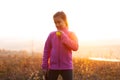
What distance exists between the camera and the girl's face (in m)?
6.51

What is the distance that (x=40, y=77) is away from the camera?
11062 millimetres

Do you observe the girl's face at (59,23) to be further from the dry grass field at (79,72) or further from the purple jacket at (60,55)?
the dry grass field at (79,72)

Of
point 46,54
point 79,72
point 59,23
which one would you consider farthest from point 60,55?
point 79,72

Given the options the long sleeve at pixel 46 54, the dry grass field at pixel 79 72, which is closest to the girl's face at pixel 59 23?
the long sleeve at pixel 46 54

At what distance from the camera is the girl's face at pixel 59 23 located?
6.51 metres

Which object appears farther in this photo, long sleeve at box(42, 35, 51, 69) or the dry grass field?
the dry grass field

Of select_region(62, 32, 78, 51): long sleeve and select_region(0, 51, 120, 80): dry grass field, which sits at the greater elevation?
select_region(62, 32, 78, 51): long sleeve

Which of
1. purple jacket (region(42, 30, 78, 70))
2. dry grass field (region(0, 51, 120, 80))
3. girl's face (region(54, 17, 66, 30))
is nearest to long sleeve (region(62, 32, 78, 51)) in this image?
purple jacket (region(42, 30, 78, 70))

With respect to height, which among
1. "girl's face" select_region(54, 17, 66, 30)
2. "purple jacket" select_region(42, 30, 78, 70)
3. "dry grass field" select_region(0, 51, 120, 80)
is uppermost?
"girl's face" select_region(54, 17, 66, 30)

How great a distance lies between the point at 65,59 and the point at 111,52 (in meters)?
9.14

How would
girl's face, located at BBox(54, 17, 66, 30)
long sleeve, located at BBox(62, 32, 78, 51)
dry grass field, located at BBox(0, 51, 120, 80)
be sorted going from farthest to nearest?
1. dry grass field, located at BBox(0, 51, 120, 80)
2. girl's face, located at BBox(54, 17, 66, 30)
3. long sleeve, located at BBox(62, 32, 78, 51)

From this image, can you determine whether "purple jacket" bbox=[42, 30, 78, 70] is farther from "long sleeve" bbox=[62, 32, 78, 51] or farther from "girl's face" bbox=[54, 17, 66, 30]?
"girl's face" bbox=[54, 17, 66, 30]

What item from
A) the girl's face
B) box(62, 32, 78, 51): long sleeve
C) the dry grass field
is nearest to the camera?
box(62, 32, 78, 51): long sleeve

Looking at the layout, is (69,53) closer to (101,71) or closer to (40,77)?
(40,77)
